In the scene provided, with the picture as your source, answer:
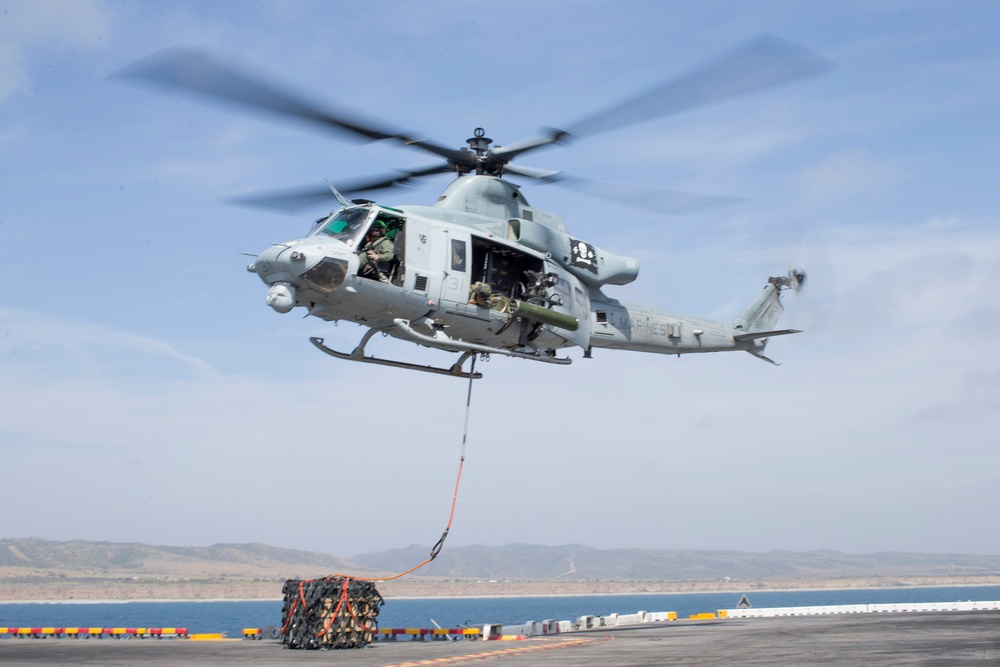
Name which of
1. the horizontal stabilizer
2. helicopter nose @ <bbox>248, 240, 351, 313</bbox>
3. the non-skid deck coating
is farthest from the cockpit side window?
the horizontal stabilizer

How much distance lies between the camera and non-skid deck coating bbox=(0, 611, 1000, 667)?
16703 millimetres

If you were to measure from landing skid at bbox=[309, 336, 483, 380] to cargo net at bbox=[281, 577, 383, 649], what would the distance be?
5.56m

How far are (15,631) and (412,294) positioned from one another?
18175mm

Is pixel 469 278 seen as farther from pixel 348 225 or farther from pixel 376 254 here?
pixel 348 225

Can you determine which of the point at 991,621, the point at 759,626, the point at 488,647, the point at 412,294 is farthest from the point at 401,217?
the point at 991,621

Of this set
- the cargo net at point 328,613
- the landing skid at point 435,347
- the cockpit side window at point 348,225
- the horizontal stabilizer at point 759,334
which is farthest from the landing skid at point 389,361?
the horizontal stabilizer at point 759,334

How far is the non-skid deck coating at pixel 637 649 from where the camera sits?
16703 millimetres

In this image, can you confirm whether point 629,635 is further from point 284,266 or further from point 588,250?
point 284,266

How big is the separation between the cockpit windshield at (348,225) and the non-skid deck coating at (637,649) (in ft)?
26.3

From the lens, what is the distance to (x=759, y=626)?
89.8ft

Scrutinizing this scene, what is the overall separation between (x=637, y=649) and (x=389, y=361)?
7888 millimetres

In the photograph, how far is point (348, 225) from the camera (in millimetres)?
19594

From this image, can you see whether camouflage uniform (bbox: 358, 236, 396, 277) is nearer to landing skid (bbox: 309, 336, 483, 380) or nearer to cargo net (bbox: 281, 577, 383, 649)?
landing skid (bbox: 309, 336, 483, 380)

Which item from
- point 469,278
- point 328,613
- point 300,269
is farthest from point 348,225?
A: point 328,613
